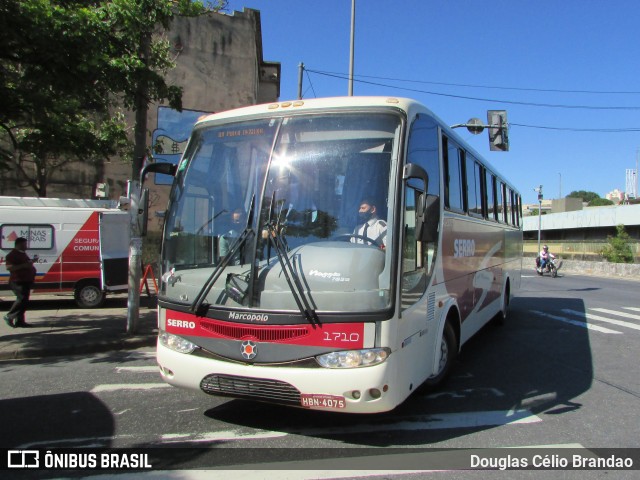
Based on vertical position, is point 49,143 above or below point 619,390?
above

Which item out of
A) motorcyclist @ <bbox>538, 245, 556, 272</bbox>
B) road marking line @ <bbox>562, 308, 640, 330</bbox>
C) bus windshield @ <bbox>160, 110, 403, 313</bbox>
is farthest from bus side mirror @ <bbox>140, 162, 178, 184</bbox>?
motorcyclist @ <bbox>538, 245, 556, 272</bbox>

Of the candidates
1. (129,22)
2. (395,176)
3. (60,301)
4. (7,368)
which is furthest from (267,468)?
(60,301)

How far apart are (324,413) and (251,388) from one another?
121 cm

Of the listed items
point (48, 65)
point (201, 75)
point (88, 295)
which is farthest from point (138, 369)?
point (201, 75)

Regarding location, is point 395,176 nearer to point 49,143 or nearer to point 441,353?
point 441,353

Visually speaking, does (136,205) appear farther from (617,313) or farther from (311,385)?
(617,313)

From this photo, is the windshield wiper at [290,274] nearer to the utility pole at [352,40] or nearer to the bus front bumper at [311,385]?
the bus front bumper at [311,385]

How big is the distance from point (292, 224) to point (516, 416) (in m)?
3.02

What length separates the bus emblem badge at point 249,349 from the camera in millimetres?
4059

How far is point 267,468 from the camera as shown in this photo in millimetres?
3750

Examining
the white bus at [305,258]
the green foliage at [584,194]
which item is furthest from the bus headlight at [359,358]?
the green foliage at [584,194]

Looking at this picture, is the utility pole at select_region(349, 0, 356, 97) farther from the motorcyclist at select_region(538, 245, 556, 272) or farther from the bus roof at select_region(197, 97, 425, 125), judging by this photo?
the motorcyclist at select_region(538, 245, 556, 272)

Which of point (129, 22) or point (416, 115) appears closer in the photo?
point (416, 115)

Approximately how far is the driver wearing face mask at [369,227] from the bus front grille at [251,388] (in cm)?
135
